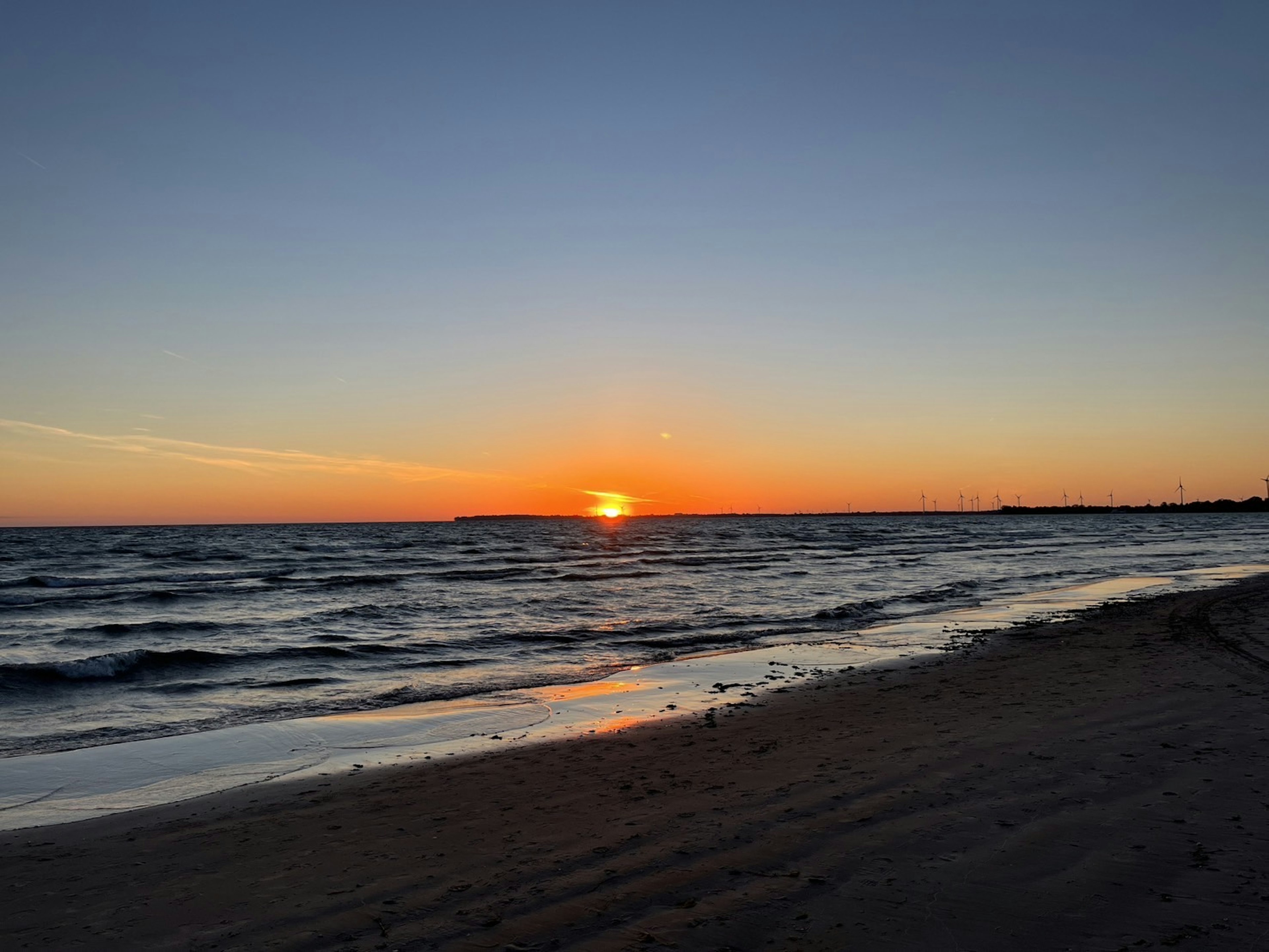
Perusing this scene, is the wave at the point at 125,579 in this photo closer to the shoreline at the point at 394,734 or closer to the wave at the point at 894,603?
the wave at the point at 894,603

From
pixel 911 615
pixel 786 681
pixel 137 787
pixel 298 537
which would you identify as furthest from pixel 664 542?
pixel 137 787

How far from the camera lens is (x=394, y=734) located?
479 inches

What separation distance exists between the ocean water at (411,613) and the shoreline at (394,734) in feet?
3.22

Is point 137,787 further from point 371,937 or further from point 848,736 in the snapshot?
point 848,736

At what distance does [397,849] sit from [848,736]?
5.74 meters

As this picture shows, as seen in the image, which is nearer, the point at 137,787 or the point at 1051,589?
the point at 137,787

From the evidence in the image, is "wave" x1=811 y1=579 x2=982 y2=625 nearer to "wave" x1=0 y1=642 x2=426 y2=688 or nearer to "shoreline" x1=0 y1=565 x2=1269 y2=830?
"shoreline" x1=0 y1=565 x2=1269 y2=830

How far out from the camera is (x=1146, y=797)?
6.71m

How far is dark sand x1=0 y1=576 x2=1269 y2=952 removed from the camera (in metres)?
4.91

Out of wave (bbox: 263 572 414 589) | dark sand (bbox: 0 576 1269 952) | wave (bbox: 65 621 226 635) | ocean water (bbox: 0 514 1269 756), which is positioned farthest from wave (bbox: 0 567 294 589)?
dark sand (bbox: 0 576 1269 952)

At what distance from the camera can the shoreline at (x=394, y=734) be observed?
949 centimetres

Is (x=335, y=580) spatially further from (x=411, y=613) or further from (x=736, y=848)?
(x=736, y=848)

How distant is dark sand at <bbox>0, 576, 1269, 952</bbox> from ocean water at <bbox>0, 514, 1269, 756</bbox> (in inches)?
257

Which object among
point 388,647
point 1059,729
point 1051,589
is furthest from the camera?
point 1051,589
